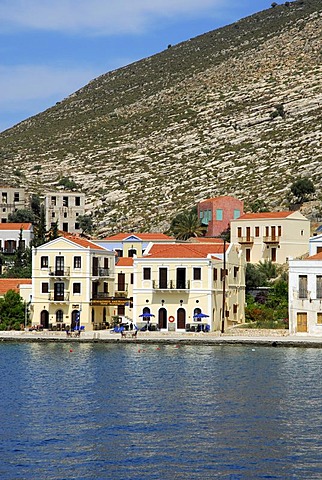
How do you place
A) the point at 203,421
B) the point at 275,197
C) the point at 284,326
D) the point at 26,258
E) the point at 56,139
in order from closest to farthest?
1. the point at 203,421
2. the point at 284,326
3. the point at 26,258
4. the point at 275,197
5. the point at 56,139

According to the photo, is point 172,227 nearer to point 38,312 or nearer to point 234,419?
point 38,312

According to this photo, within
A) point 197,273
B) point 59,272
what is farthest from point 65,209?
point 197,273

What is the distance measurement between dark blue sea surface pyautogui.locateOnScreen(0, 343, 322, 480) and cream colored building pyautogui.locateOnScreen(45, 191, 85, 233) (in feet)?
198

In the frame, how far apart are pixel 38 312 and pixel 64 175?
252 feet

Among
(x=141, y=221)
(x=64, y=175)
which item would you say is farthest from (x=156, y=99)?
(x=141, y=221)

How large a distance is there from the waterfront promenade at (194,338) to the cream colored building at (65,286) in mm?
3817

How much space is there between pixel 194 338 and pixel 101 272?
42.0ft

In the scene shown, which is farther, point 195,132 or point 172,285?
point 195,132

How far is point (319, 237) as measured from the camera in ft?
266

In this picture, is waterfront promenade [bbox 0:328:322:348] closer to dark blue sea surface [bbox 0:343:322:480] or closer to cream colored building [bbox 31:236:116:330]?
cream colored building [bbox 31:236:116:330]

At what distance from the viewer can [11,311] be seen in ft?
267

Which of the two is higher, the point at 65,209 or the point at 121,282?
the point at 65,209

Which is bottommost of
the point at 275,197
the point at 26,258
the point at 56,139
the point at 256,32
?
the point at 26,258

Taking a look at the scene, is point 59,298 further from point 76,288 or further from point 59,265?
point 59,265
